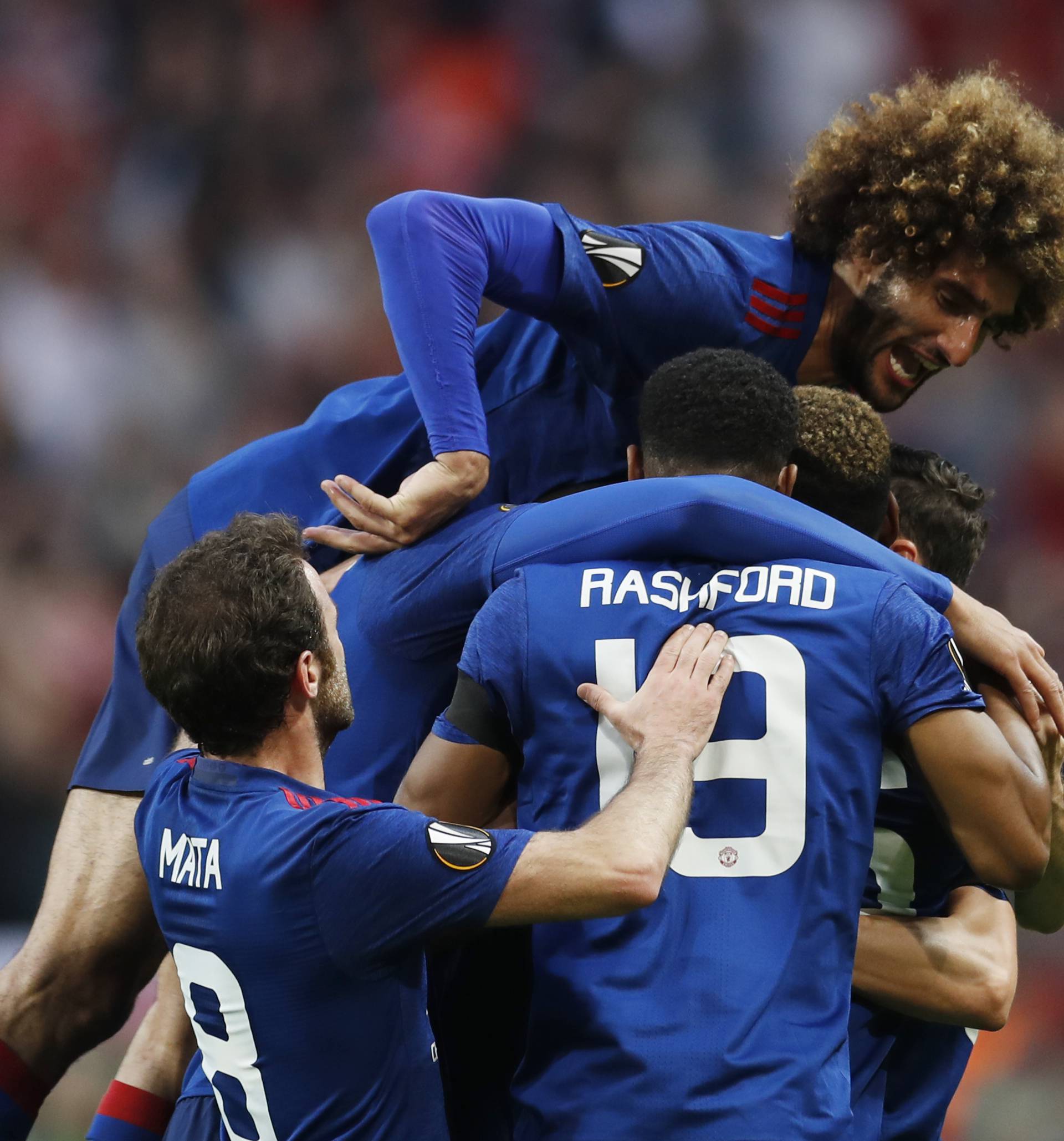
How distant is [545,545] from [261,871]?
67cm

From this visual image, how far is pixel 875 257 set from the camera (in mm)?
3068

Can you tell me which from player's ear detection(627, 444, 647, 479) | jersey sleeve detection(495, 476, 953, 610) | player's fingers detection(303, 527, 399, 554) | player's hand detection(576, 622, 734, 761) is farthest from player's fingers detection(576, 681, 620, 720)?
player's fingers detection(303, 527, 399, 554)

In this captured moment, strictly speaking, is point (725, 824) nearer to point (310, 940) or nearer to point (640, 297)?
point (310, 940)

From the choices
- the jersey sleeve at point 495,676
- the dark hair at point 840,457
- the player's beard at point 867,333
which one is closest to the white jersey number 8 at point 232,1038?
the jersey sleeve at point 495,676

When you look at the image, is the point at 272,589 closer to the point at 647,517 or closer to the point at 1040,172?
the point at 647,517

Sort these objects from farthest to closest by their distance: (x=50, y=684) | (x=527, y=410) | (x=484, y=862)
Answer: (x=50, y=684) < (x=527, y=410) < (x=484, y=862)

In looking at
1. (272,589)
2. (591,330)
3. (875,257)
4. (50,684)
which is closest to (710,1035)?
(272,589)

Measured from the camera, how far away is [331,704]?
228 cm

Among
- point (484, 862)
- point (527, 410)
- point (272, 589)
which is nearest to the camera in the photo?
point (484, 862)

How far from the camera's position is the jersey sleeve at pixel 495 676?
222cm

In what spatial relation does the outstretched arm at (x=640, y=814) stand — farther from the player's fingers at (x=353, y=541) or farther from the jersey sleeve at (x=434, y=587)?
the player's fingers at (x=353, y=541)

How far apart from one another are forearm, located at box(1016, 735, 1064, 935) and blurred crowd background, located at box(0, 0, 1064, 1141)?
10.7 ft

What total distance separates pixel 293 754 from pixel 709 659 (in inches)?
25.2

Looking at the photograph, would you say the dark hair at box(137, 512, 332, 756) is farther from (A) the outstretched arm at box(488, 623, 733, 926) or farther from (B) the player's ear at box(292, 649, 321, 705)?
(A) the outstretched arm at box(488, 623, 733, 926)
